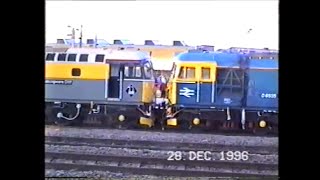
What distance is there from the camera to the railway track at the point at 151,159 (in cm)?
268

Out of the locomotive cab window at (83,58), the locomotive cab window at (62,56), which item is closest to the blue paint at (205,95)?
the locomotive cab window at (83,58)

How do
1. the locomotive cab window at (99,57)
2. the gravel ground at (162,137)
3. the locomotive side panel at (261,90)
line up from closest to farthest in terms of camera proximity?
the locomotive side panel at (261,90) → the gravel ground at (162,137) → the locomotive cab window at (99,57)

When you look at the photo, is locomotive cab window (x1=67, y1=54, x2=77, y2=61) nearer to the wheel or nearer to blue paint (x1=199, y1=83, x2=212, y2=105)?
the wheel

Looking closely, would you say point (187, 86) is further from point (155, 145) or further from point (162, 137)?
point (155, 145)

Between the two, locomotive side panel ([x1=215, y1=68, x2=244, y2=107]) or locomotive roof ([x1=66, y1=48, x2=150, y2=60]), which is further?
locomotive side panel ([x1=215, y1=68, x2=244, y2=107])

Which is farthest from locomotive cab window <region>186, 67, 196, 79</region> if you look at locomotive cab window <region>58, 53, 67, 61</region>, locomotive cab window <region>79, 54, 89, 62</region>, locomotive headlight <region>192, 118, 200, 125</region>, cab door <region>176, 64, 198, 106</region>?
locomotive cab window <region>58, 53, 67, 61</region>

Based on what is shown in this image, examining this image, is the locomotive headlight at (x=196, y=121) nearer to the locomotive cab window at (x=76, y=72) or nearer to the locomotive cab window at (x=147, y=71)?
the locomotive cab window at (x=147, y=71)
